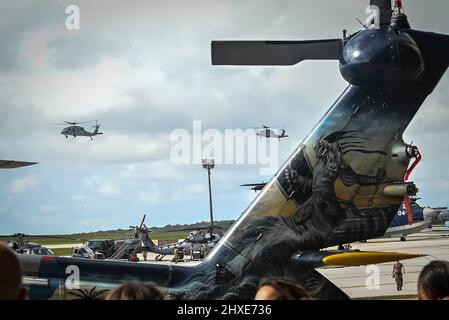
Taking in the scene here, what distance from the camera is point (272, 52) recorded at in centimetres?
556

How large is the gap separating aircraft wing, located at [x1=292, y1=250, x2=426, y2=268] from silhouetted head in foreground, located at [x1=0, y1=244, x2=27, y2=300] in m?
2.85

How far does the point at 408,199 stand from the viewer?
561 centimetres

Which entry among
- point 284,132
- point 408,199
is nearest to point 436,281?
point 408,199

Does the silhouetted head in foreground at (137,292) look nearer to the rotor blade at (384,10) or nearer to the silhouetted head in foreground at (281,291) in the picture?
the silhouetted head in foreground at (281,291)

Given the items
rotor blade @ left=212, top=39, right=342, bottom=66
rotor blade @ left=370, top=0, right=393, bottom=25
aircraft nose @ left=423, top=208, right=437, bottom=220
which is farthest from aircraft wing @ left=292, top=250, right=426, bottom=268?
aircraft nose @ left=423, top=208, right=437, bottom=220

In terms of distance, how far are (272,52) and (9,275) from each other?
381 cm

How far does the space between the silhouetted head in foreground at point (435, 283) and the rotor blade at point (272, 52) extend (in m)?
3.23

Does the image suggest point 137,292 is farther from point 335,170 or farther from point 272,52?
point 272,52

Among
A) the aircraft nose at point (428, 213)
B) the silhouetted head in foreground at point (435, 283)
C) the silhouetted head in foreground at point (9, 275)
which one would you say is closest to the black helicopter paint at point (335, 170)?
the silhouetted head in foreground at point (435, 283)

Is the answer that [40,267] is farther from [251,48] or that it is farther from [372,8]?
[372,8]
